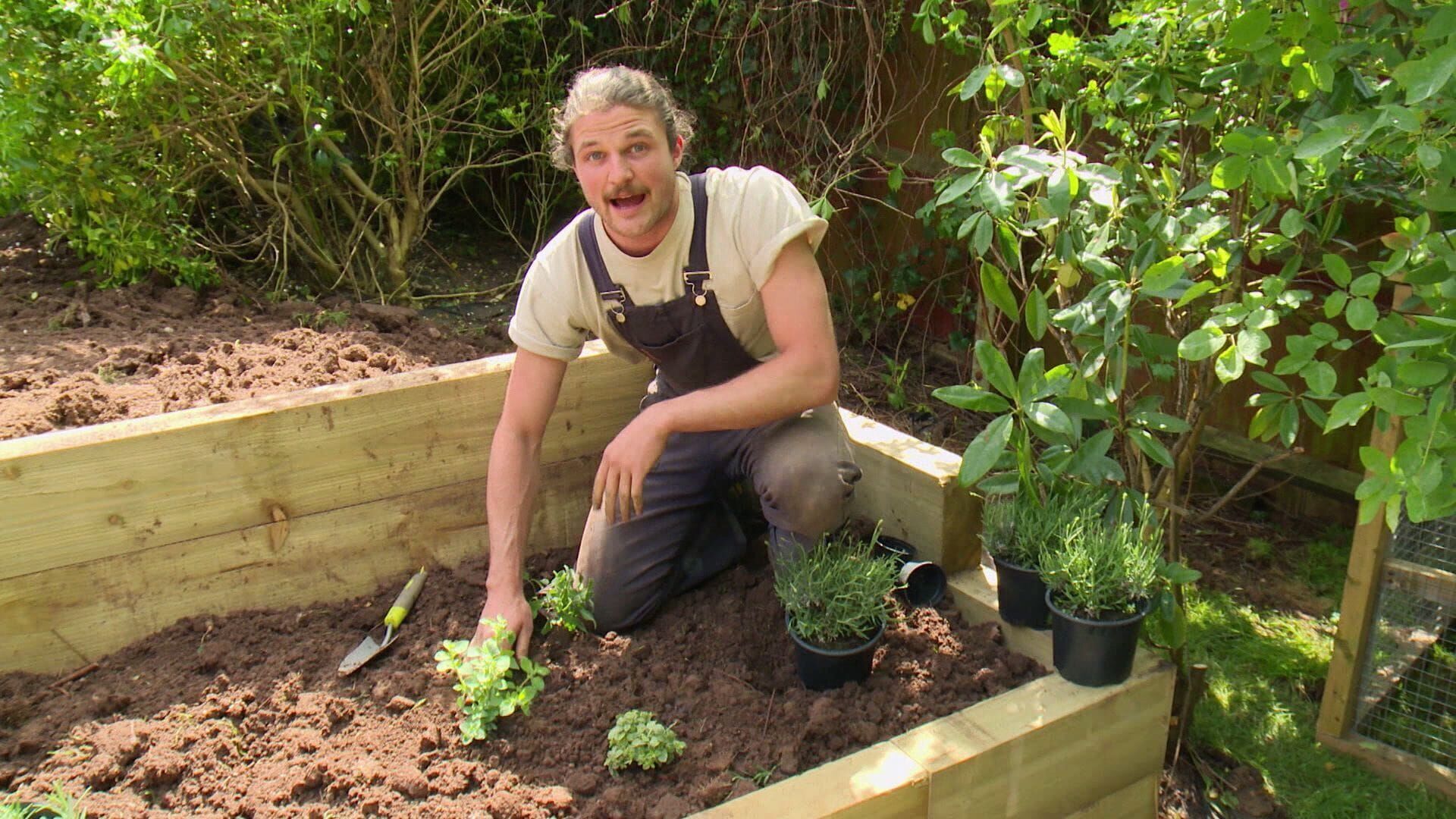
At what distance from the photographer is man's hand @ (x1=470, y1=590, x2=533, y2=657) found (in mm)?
2504

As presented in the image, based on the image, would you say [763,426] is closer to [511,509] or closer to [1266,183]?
[511,509]

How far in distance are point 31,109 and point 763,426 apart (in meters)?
2.27

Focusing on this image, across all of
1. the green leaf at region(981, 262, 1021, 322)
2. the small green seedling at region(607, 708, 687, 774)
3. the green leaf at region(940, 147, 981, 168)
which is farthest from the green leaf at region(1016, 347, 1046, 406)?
the small green seedling at region(607, 708, 687, 774)

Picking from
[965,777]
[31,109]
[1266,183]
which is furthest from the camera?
[31,109]

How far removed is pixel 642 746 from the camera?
2.13m

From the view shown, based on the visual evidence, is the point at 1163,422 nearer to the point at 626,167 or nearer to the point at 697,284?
the point at 697,284

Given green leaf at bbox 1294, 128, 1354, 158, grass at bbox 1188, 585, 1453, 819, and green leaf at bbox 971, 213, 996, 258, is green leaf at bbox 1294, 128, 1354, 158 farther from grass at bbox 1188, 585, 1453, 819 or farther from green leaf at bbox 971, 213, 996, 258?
grass at bbox 1188, 585, 1453, 819

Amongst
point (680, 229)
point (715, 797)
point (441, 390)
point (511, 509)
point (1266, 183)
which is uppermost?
point (1266, 183)

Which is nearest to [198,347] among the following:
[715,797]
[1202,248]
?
[715,797]

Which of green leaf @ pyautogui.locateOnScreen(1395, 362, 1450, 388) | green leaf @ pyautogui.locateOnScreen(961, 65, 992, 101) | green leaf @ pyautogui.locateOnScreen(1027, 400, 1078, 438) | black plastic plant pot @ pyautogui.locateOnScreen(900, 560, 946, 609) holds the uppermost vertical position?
green leaf @ pyautogui.locateOnScreen(961, 65, 992, 101)

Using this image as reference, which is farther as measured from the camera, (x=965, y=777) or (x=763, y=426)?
(x=763, y=426)

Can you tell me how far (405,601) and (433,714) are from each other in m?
0.49

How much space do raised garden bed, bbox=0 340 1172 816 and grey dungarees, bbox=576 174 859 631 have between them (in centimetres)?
11

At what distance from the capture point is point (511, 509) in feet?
8.64
